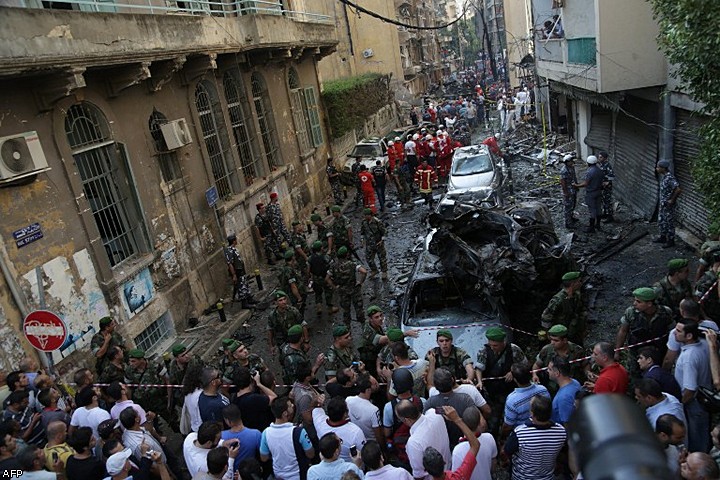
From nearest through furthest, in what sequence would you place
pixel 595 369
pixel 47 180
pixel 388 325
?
pixel 595 369
pixel 47 180
pixel 388 325

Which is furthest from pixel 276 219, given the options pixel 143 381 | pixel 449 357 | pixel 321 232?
pixel 449 357

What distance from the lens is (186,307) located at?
1061 cm

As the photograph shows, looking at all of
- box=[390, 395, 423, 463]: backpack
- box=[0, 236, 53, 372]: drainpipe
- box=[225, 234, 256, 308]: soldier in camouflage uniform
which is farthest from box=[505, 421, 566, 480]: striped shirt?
box=[225, 234, 256, 308]: soldier in camouflage uniform

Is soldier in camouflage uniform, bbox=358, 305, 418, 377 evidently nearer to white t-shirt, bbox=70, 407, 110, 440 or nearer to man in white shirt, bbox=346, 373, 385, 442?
man in white shirt, bbox=346, 373, 385, 442

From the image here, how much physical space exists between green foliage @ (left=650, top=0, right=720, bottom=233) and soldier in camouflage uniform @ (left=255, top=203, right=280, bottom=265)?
9.13 metres

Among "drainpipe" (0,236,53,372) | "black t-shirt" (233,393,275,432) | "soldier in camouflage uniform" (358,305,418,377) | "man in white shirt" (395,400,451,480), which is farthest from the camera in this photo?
"drainpipe" (0,236,53,372)

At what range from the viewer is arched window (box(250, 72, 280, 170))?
15602 millimetres

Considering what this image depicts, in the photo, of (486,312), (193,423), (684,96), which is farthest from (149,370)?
(684,96)

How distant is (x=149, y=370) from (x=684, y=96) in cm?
1008

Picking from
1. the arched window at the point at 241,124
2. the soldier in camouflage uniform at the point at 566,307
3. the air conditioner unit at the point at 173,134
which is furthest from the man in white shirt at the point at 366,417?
the arched window at the point at 241,124

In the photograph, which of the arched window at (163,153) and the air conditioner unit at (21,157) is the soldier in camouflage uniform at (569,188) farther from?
the air conditioner unit at (21,157)

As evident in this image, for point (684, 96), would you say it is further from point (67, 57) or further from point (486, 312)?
point (67, 57)

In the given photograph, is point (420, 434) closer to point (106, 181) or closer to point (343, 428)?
point (343, 428)

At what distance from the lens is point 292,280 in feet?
30.8
